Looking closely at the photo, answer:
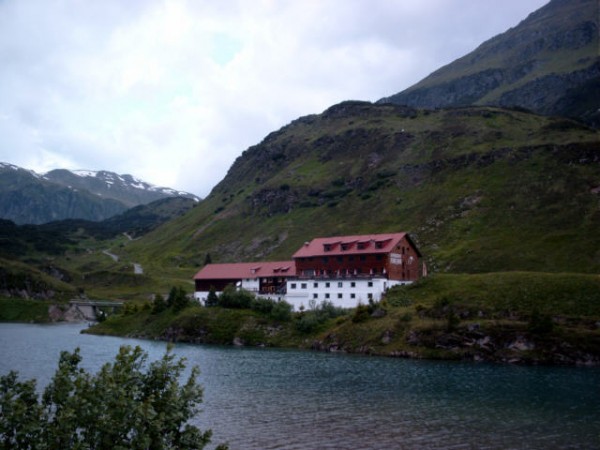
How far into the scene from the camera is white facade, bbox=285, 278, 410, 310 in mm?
108562

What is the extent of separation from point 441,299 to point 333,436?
2199 inches

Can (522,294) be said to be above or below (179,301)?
above

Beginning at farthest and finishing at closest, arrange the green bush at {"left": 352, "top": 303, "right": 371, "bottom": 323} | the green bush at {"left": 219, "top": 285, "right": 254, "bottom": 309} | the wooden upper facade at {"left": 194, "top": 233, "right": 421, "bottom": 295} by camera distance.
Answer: the wooden upper facade at {"left": 194, "top": 233, "right": 421, "bottom": 295}, the green bush at {"left": 219, "top": 285, "right": 254, "bottom": 309}, the green bush at {"left": 352, "top": 303, "right": 371, "bottom": 323}

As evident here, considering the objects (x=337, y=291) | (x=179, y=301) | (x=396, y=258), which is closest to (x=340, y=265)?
(x=337, y=291)

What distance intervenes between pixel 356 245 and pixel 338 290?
35.8ft

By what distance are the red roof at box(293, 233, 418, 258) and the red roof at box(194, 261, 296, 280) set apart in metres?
5.49

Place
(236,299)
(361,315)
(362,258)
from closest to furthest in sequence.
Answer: (361,315) → (236,299) → (362,258)

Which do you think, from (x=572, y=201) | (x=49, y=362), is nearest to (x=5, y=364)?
(x=49, y=362)

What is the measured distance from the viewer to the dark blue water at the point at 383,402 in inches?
1444

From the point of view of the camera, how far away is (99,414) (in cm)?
1773

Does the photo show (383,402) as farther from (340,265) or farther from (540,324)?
(340,265)

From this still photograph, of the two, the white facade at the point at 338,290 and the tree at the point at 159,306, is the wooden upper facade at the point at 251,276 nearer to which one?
the white facade at the point at 338,290

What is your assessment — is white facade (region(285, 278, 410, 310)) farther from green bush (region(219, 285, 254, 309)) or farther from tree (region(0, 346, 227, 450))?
tree (region(0, 346, 227, 450))

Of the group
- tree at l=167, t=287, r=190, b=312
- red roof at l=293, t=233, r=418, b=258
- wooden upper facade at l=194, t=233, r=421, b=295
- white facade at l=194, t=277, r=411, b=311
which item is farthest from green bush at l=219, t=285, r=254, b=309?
red roof at l=293, t=233, r=418, b=258
